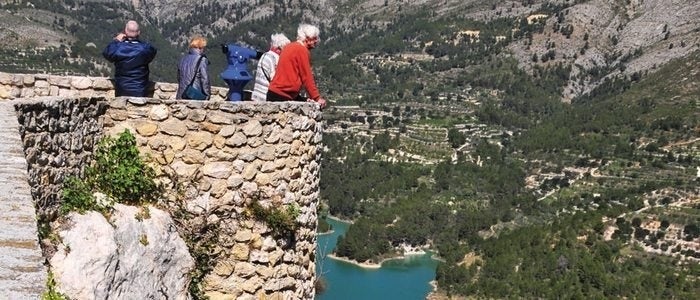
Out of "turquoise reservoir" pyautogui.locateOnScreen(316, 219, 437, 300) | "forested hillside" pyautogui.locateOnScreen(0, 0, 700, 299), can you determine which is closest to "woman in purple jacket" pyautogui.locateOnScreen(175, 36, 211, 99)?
"forested hillside" pyautogui.locateOnScreen(0, 0, 700, 299)

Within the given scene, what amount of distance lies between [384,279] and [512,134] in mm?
48151

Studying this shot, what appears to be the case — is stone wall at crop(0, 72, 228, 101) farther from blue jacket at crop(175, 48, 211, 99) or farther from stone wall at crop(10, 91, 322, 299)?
stone wall at crop(10, 91, 322, 299)

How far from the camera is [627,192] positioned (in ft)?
241

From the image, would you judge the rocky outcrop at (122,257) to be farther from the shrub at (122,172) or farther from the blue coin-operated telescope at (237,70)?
the blue coin-operated telescope at (237,70)

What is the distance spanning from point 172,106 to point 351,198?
87022mm

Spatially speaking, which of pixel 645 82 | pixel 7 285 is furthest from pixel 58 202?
pixel 645 82

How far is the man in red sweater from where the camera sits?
20.6 ft

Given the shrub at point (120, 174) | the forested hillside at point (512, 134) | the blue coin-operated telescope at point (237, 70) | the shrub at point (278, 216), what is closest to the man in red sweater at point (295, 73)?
the blue coin-operated telescope at point (237, 70)

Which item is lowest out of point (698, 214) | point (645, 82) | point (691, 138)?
point (698, 214)

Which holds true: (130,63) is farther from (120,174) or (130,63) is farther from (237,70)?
(120,174)

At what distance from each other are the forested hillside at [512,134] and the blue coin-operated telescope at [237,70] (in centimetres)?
4832

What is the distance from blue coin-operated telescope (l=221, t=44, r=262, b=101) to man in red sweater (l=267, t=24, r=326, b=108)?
0.47 meters

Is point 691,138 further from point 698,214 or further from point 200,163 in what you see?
point 200,163

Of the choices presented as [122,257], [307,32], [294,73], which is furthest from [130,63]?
[122,257]
